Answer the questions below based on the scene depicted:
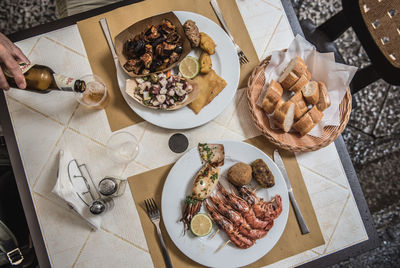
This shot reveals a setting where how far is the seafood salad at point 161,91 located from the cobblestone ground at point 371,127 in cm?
171

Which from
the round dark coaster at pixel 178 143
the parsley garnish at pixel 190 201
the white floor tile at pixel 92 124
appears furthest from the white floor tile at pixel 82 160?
the parsley garnish at pixel 190 201

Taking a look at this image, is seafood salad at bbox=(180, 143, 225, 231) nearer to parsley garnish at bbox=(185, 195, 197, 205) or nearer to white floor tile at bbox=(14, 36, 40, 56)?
parsley garnish at bbox=(185, 195, 197, 205)

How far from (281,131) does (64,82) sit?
3.90 ft

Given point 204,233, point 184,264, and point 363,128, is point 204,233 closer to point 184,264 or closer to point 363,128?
point 184,264

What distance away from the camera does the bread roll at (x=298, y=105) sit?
5.15 ft

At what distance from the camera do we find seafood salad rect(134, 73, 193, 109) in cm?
157

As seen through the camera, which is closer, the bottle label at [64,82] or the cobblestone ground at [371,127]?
the bottle label at [64,82]

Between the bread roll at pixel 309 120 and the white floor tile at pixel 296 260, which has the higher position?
the bread roll at pixel 309 120

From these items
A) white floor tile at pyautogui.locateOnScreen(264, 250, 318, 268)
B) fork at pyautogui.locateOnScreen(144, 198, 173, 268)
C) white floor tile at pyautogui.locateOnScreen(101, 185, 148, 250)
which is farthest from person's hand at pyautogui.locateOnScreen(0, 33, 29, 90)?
white floor tile at pyautogui.locateOnScreen(264, 250, 318, 268)

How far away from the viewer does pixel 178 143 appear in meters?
1.66

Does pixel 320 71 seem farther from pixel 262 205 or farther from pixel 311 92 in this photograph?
pixel 262 205

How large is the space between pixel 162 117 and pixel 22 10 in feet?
6.81

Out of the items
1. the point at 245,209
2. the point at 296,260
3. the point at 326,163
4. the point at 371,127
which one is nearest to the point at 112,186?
the point at 245,209

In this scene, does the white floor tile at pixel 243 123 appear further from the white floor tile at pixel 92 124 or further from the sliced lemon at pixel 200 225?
the white floor tile at pixel 92 124
